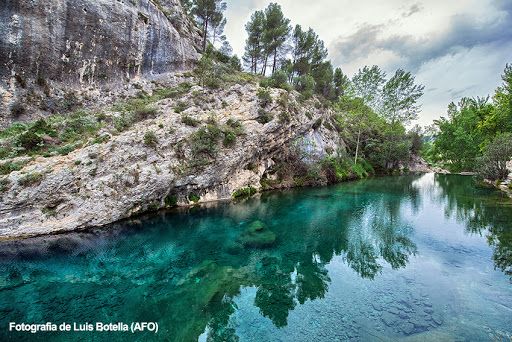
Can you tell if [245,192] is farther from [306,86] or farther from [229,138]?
[306,86]

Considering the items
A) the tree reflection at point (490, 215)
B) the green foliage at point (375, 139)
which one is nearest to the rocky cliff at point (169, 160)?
the green foliage at point (375, 139)

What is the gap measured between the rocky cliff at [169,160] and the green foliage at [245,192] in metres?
0.21

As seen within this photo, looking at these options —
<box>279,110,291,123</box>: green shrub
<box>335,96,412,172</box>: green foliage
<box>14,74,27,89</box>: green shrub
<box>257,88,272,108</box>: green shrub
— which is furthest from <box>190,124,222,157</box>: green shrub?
<box>335,96,412,172</box>: green foliage

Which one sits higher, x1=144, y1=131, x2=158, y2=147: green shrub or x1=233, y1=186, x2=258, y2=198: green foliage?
x1=144, y1=131, x2=158, y2=147: green shrub

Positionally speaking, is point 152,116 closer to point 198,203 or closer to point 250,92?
point 198,203

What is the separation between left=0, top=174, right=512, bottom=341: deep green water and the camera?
8.99 m

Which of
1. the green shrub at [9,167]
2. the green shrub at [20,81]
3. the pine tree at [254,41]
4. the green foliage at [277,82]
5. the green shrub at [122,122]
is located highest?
the pine tree at [254,41]

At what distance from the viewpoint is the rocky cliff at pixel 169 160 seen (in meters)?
18.0

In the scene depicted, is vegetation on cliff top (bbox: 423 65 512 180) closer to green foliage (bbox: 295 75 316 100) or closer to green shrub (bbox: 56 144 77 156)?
green foliage (bbox: 295 75 316 100)

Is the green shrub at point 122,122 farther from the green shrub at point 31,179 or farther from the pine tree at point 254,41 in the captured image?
the pine tree at point 254,41

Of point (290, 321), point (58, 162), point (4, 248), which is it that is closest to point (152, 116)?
point (58, 162)

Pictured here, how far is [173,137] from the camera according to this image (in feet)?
87.5

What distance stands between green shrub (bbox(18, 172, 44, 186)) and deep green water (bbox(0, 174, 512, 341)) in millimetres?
4454

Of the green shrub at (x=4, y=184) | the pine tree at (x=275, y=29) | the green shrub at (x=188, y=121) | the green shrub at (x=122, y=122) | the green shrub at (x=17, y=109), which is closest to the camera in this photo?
the green shrub at (x=4, y=184)
